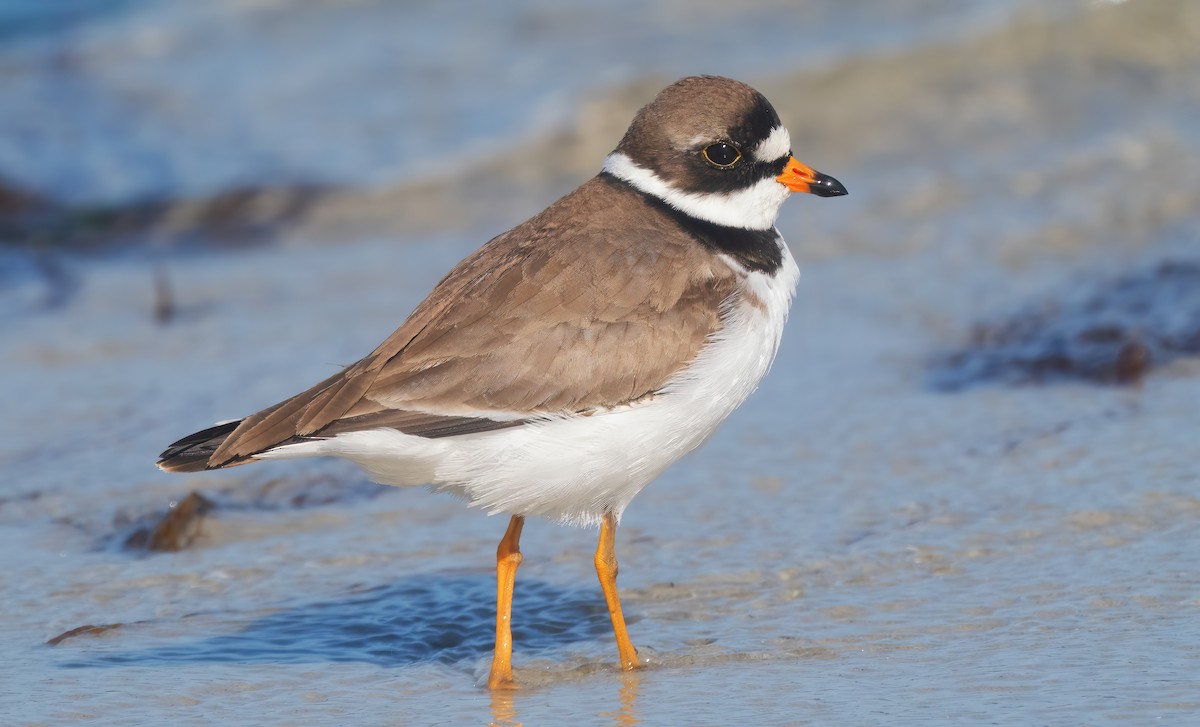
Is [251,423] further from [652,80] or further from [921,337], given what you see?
[652,80]

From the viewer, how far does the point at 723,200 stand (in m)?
5.84

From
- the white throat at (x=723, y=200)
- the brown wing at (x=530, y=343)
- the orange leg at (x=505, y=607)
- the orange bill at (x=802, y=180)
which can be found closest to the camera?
the brown wing at (x=530, y=343)

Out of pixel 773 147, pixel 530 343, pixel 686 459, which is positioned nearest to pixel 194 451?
pixel 530 343

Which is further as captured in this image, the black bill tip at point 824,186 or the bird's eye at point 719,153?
the black bill tip at point 824,186

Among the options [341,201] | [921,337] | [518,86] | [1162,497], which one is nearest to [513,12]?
[518,86]

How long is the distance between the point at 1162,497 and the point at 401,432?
3.16 metres

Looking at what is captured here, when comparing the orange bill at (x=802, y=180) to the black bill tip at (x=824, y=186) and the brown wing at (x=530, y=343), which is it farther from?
the brown wing at (x=530, y=343)

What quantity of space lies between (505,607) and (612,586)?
388 mm

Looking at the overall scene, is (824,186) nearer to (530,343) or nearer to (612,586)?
(530,343)

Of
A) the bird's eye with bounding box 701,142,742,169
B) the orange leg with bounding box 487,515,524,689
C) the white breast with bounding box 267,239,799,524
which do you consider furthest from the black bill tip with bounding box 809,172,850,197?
the orange leg with bounding box 487,515,524,689

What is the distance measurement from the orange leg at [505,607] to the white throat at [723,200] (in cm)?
133

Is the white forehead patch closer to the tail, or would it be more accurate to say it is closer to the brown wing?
the brown wing

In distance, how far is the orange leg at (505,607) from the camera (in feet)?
17.4

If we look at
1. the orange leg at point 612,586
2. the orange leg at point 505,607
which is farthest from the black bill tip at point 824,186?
the orange leg at point 505,607
